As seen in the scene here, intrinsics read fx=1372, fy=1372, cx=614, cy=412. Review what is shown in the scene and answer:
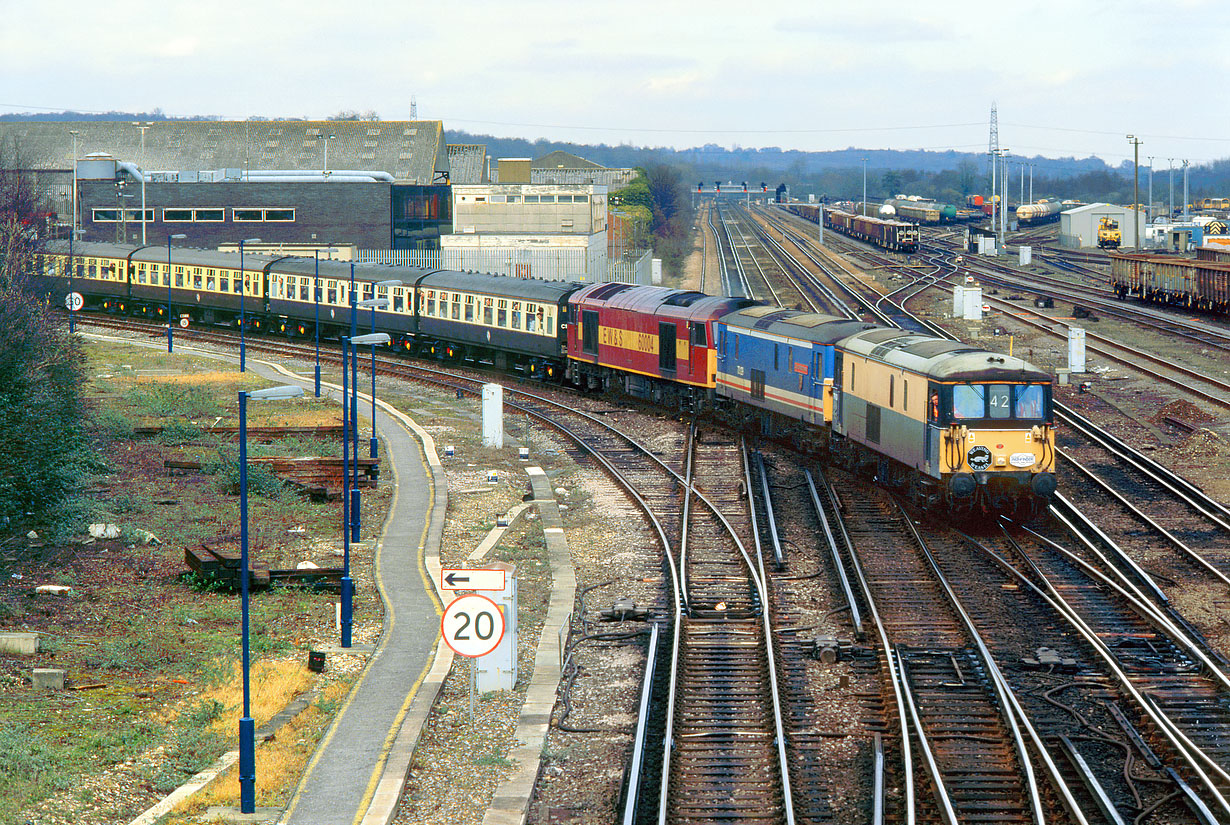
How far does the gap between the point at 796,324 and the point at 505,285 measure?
2097 centimetres

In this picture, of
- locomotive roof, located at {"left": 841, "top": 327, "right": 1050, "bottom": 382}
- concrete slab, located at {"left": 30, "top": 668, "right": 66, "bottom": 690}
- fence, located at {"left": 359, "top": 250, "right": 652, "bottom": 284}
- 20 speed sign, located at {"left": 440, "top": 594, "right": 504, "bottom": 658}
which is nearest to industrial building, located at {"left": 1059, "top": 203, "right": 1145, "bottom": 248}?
fence, located at {"left": 359, "top": 250, "right": 652, "bottom": 284}

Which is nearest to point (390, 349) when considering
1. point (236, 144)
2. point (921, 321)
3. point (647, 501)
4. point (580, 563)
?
point (921, 321)

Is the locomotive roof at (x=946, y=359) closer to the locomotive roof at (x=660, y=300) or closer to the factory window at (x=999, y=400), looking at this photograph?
the factory window at (x=999, y=400)

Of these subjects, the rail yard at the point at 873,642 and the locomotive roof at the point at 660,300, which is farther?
the locomotive roof at the point at 660,300

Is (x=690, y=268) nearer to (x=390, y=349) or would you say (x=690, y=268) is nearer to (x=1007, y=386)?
(x=390, y=349)

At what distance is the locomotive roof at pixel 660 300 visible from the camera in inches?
1519

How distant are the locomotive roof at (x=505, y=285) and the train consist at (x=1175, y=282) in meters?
31.5

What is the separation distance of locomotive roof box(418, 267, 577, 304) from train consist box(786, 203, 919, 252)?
61228 millimetres

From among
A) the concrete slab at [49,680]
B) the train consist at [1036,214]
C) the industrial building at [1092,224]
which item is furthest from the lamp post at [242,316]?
the train consist at [1036,214]

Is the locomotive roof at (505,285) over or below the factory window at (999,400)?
over

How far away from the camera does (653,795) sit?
49.0 feet

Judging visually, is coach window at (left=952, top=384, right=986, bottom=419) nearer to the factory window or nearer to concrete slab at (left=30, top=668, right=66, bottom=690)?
the factory window

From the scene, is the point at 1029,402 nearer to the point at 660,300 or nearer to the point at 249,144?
the point at 660,300

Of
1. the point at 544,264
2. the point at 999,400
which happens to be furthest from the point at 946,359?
the point at 544,264
